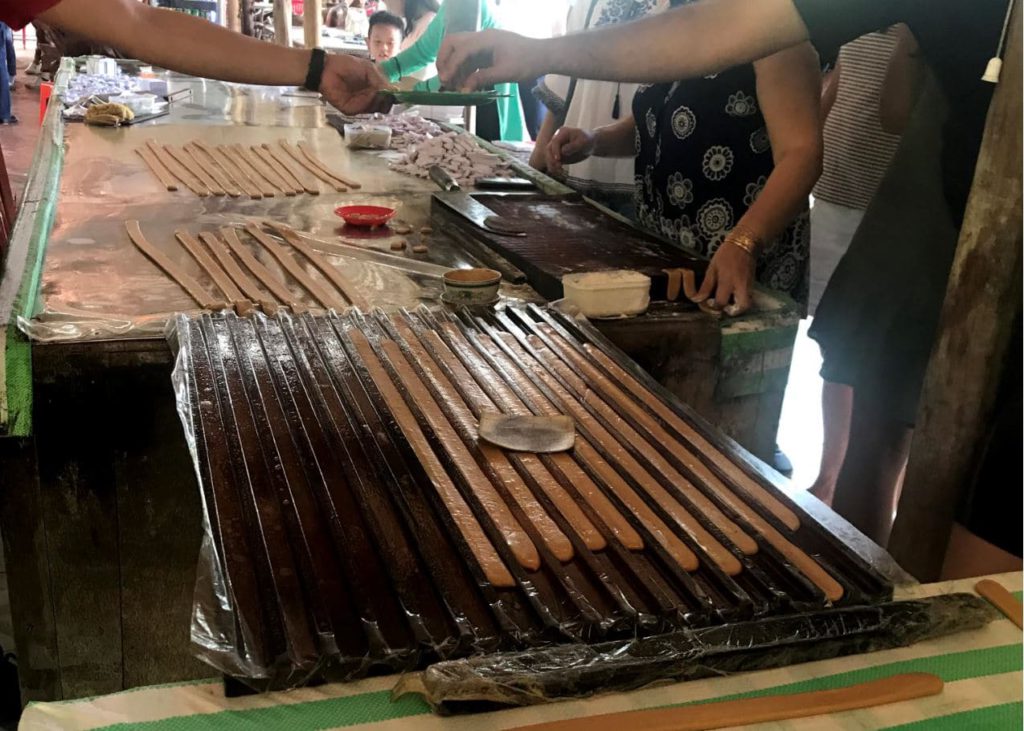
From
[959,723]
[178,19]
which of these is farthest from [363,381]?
[178,19]

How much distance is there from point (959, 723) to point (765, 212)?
1291mm

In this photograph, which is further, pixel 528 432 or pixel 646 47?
pixel 646 47

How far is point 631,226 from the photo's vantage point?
234 cm

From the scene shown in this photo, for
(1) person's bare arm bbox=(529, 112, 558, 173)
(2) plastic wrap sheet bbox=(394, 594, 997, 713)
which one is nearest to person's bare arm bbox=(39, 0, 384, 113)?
(1) person's bare arm bbox=(529, 112, 558, 173)

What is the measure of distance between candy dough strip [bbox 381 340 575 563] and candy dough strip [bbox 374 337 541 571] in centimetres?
1

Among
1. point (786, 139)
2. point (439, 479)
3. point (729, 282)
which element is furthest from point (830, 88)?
point (439, 479)

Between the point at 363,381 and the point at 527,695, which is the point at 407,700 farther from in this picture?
the point at 363,381

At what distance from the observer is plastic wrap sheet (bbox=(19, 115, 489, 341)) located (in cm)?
168

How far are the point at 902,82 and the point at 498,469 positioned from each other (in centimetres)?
195

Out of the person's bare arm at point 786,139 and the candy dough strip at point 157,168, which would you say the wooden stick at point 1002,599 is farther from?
the candy dough strip at point 157,168

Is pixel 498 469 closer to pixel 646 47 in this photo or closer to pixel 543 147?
pixel 646 47

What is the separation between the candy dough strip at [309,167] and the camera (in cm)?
278

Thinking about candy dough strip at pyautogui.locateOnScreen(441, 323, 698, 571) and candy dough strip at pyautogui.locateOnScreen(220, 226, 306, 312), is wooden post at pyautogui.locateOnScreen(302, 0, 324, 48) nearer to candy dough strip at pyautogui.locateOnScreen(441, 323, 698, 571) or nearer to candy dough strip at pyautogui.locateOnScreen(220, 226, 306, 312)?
candy dough strip at pyautogui.locateOnScreen(220, 226, 306, 312)

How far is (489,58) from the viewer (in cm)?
202
